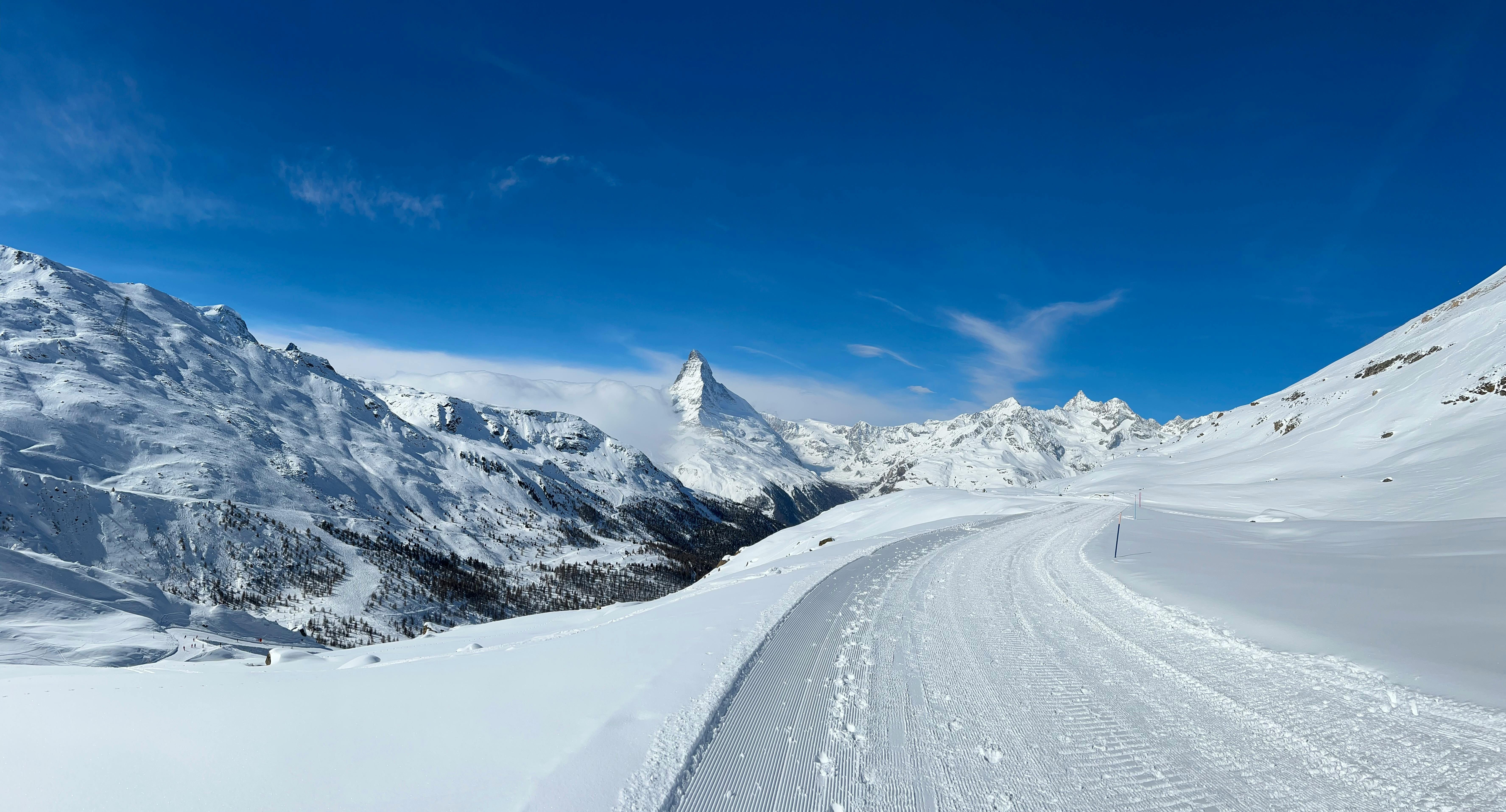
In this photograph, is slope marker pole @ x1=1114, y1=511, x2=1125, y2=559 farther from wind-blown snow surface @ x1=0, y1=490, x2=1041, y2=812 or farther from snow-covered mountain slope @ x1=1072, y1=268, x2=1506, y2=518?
wind-blown snow surface @ x1=0, y1=490, x2=1041, y2=812

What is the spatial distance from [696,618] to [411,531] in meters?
162

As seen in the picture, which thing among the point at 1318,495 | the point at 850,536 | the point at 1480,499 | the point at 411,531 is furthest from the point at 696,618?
the point at 411,531

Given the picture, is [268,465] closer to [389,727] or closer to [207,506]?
[207,506]

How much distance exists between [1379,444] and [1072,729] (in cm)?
7650

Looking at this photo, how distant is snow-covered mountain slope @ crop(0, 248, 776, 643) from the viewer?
77.9 metres

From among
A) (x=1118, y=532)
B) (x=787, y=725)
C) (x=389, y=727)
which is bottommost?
(x=787, y=725)

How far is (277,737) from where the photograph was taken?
223 inches

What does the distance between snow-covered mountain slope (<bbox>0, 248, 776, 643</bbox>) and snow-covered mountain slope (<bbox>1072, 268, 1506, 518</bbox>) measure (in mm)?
109136

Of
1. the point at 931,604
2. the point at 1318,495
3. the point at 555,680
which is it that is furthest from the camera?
the point at 1318,495

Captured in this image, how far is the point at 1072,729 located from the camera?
6.40m

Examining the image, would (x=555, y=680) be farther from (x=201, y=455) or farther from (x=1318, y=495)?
(x=201, y=455)

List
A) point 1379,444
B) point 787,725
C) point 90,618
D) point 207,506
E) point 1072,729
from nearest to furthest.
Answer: point 1072,729, point 787,725, point 90,618, point 1379,444, point 207,506

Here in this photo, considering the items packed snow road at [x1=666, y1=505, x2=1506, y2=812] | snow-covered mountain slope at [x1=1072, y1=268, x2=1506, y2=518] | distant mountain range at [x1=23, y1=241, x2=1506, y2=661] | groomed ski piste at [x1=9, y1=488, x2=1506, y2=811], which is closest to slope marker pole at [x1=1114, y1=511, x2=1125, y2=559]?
groomed ski piste at [x1=9, y1=488, x2=1506, y2=811]

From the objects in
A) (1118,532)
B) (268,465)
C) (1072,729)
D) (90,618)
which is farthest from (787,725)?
(268,465)
